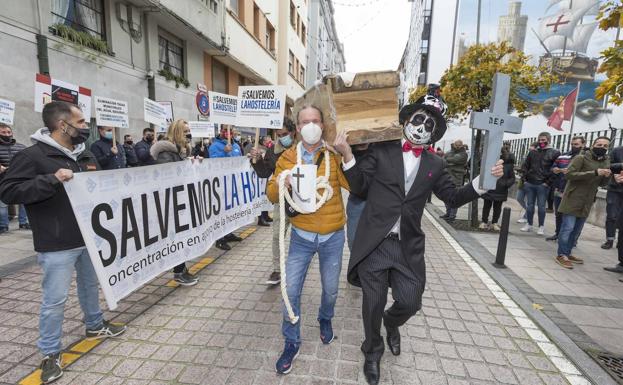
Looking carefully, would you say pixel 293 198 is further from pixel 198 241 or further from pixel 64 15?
pixel 64 15

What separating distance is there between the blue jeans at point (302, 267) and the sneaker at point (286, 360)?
0.16 ft

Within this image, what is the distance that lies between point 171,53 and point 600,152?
12883 millimetres

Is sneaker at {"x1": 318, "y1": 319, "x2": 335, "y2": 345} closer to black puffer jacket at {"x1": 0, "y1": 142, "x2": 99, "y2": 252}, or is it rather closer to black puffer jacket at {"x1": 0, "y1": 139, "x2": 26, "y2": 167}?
black puffer jacket at {"x1": 0, "y1": 142, "x2": 99, "y2": 252}

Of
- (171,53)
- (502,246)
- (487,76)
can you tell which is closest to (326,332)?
(502,246)

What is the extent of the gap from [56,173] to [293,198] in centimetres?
171

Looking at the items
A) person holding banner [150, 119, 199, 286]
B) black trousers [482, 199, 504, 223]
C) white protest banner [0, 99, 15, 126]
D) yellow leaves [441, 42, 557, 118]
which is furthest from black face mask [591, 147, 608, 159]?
white protest banner [0, 99, 15, 126]

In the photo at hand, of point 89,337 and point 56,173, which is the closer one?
point 56,173

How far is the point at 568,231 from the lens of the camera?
542 centimetres

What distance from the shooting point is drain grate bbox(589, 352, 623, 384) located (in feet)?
8.90

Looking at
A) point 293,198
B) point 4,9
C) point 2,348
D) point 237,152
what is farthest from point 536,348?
point 4,9

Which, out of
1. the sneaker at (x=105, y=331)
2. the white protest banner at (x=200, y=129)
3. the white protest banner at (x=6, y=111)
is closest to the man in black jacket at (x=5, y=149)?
the white protest banner at (x=6, y=111)

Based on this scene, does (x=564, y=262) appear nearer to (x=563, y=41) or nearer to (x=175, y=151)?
(x=175, y=151)

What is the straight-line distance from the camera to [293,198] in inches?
102

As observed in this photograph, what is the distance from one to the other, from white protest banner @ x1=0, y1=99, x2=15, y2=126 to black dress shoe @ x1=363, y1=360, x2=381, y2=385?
7.38m
